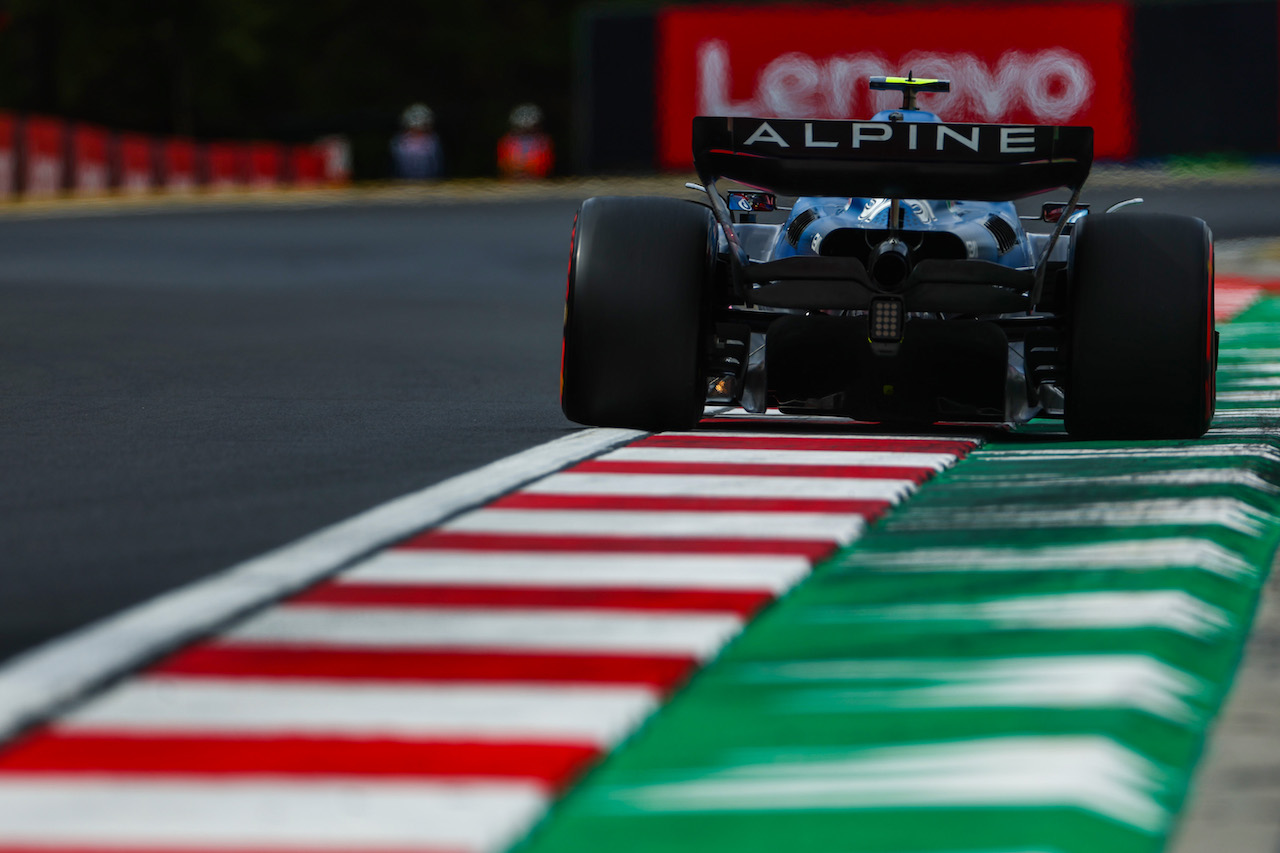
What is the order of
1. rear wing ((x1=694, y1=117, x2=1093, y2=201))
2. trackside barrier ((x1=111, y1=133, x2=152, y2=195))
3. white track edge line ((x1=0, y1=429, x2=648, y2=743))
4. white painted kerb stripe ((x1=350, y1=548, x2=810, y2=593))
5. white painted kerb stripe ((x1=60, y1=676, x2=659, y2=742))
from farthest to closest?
1. trackside barrier ((x1=111, y1=133, x2=152, y2=195))
2. rear wing ((x1=694, y1=117, x2=1093, y2=201))
3. white painted kerb stripe ((x1=350, y1=548, x2=810, y2=593))
4. white track edge line ((x1=0, y1=429, x2=648, y2=743))
5. white painted kerb stripe ((x1=60, y1=676, x2=659, y2=742))

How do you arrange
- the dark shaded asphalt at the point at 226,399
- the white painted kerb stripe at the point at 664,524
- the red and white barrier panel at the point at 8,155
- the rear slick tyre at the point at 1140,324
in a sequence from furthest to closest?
the red and white barrier panel at the point at 8,155
the rear slick tyre at the point at 1140,324
the white painted kerb stripe at the point at 664,524
the dark shaded asphalt at the point at 226,399

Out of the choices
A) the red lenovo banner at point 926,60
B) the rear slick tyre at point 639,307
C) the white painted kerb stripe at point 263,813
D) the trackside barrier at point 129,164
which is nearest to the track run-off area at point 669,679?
the white painted kerb stripe at point 263,813

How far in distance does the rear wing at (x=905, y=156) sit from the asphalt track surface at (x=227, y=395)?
51.0 inches

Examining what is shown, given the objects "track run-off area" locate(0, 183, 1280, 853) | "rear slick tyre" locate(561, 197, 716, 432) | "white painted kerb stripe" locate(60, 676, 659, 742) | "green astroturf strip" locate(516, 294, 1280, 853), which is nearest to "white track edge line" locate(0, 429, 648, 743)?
"track run-off area" locate(0, 183, 1280, 853)

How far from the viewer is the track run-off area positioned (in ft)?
12.3

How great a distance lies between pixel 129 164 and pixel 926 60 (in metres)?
15.2

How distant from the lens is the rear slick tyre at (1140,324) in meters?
8.19

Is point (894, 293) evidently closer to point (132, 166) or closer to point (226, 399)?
point (226, 399)

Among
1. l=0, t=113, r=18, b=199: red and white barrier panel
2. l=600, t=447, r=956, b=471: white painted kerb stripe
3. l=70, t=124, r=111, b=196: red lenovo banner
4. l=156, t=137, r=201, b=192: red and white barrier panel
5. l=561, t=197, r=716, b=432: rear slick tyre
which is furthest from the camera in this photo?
l=156, t=137, r=201, b=192: red and white barrier panel

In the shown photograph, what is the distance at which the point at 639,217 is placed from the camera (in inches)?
332

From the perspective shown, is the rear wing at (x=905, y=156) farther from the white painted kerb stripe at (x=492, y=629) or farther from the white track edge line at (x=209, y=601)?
the white painted kerb stripe at (x=492, y=629)

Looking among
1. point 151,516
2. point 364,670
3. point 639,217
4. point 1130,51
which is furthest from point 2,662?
point 1130,51

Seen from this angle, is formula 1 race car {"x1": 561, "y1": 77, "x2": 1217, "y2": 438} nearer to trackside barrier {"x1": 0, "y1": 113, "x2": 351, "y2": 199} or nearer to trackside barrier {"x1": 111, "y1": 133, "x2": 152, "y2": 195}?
trackside barrier {"x1": 0, "y1": 113, "x2": 351, "y2": 199}

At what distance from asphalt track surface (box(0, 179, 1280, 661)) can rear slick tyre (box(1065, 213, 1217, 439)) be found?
1914mm
